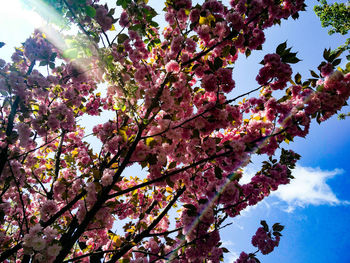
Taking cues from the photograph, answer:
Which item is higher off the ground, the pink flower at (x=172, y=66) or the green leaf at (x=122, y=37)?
the green leaf at (x=122, y=37)

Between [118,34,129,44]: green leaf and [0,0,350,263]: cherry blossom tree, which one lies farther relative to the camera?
[118,34,129,44]: green leaf

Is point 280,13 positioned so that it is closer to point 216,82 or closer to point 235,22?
point 235,22

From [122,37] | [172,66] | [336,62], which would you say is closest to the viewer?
[336,62]

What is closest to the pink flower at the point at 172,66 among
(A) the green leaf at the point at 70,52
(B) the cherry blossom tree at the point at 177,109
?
(B) the cherry blossom tree at the point at 177,109

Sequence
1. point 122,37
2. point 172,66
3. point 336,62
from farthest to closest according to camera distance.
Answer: point 122,37 < point 172,66 < point 336,62

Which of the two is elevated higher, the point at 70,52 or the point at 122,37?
the point at 122,37

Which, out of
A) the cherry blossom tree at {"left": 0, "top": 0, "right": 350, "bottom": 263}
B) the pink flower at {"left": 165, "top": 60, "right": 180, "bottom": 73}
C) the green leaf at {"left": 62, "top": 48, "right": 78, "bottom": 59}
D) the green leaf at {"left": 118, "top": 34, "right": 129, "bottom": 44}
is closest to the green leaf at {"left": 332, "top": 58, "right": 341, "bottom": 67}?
the cherry blossom tree at {"left": 0, "top": 0, "right": 350, "bottom": 263}

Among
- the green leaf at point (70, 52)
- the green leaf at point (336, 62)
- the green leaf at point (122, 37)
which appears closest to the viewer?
the green leaf at point (336, 62)

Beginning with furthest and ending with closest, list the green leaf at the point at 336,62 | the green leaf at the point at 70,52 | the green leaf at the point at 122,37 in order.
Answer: the green leaf at the point at 122,37 → the green leaf at the point at 70,52 → the green leaf at the point at 336,62

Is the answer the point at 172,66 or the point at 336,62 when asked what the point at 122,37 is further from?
the point at 336,62

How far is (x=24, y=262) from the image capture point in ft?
14.1

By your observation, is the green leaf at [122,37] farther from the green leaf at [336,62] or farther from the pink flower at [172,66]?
the green leaf at [336,62]

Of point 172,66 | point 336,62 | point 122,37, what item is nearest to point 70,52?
point 122,37

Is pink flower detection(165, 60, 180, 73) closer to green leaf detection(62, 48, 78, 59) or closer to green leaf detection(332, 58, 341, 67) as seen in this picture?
green leaf detection(62, 48, 78, 59)
